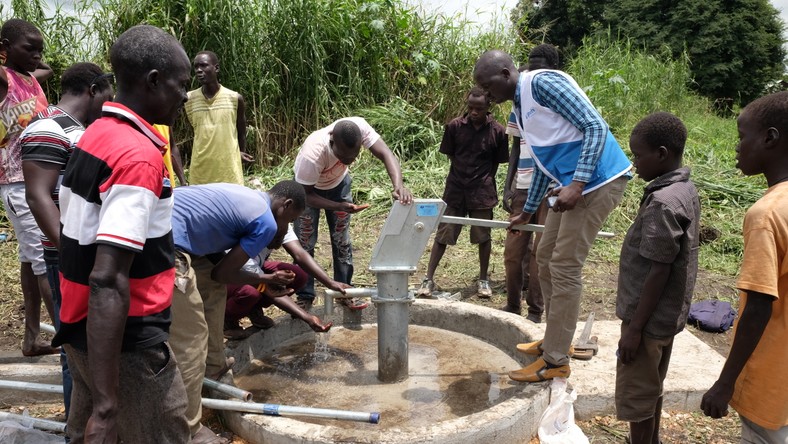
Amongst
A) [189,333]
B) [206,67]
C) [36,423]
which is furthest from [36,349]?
[206,67]

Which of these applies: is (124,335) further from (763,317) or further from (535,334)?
(535,334)

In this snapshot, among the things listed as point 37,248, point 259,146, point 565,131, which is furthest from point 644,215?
point 259,146

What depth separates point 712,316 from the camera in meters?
4.02

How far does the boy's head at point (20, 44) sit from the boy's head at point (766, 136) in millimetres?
3319

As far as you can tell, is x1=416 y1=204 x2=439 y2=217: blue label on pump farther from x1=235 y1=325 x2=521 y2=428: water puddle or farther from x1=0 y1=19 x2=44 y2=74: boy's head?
x1=0 y1=19 x2=44 y2=74: boy's head

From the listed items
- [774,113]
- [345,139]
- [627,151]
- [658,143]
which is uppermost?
[774,113]

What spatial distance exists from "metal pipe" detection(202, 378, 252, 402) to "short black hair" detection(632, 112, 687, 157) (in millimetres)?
1991

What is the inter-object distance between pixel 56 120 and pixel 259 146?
15.7 ft

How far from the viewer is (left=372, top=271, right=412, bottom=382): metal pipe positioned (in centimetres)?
297

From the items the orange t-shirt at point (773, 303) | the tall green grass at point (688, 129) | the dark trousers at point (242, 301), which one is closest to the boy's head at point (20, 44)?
the dark trousers at point (242, 301)

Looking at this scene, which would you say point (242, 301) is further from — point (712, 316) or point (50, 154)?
point (712, 316)

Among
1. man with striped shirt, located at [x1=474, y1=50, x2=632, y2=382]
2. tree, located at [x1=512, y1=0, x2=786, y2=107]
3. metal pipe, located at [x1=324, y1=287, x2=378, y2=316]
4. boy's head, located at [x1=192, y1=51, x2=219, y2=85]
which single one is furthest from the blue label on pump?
tree, located at [x1=512, y1=0, x2=786, y2=107]

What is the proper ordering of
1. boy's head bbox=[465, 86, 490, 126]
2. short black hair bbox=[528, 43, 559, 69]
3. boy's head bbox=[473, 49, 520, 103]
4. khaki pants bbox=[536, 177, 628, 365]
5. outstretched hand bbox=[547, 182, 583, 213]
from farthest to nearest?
boy's head bbox=[465, 86, 490, 126], short black hair bbox=[528, 43, 559, 69], boy's head bbox=[473, 49, 520, 103], khaki pants bbox=[536, 177, 628, 365], outstretched hand bbox=[547, 182, 583, 213]

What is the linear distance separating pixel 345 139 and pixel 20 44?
5.84 feet
